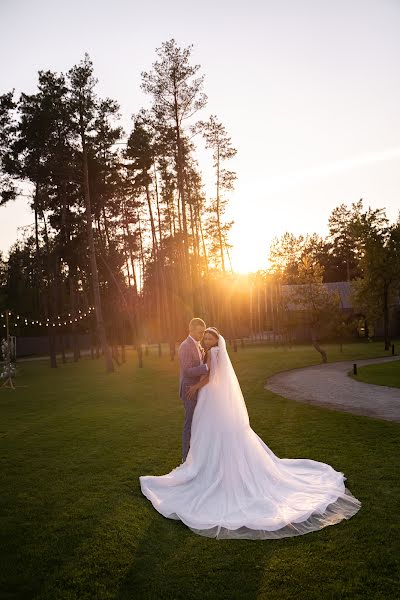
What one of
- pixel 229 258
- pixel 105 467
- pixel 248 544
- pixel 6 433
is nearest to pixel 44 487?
pixel 105 467

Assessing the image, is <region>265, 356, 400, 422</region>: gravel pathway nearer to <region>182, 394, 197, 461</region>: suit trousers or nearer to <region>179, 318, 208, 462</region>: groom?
<region>182, 394, 197, 461</region>: suit trousers

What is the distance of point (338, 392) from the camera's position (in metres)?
17.1

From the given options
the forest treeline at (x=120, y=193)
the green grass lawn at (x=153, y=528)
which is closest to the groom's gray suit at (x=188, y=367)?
the green grass lawn at (x=153, y=528)

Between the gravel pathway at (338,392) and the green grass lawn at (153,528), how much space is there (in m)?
1.31

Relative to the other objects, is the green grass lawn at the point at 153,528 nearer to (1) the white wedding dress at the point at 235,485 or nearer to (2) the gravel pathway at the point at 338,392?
(1) the white wedding dress at the point at 235,485

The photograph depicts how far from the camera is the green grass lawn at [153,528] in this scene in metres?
4.59

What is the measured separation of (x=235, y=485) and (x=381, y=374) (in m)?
16.7

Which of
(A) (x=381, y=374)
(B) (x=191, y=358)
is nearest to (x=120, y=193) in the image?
(A) (x=381, y=374)

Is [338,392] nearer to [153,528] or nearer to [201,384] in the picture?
[201,384]

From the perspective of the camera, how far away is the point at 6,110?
2958 centimetres

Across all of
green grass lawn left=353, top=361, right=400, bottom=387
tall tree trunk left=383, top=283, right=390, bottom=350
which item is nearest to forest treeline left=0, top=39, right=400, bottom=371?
tall tree trunk left=383, top=283, right=390, bottom=350

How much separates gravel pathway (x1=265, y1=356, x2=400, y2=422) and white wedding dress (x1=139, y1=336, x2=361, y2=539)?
247 inches

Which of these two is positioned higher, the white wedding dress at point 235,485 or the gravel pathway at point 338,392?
the white wedding dress at point 235,485

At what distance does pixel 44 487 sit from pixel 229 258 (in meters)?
42.7
